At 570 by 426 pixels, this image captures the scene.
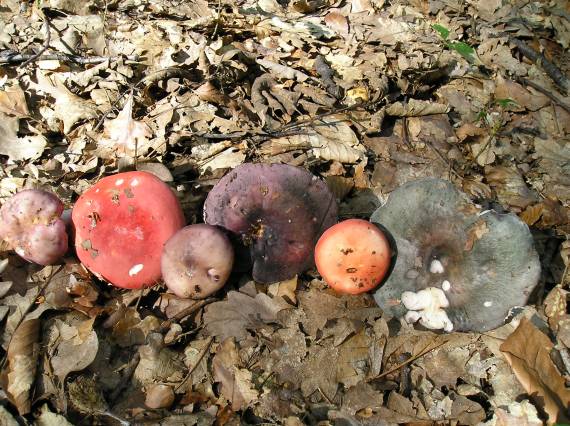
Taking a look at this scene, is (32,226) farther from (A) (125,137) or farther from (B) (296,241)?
(B) (296,241)

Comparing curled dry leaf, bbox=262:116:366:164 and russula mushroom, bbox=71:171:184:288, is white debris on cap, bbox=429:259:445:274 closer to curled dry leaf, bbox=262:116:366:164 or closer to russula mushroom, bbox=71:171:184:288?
curled dry leaf, bbox=262:116:366:164

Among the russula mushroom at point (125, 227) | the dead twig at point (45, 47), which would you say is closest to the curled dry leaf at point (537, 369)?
the russula mushroom at point (125, 227)

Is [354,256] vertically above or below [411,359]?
above

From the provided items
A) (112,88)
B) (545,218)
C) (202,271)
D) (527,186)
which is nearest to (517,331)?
(545,218)

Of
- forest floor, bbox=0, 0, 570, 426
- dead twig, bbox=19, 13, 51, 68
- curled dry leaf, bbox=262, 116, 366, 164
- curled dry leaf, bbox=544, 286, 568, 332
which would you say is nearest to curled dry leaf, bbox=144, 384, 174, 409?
forest floor, bbox=0, 0, 570, 426

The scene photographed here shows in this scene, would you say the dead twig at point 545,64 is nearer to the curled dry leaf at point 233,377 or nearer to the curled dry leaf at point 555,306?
the curled dry leaf at point 555,306

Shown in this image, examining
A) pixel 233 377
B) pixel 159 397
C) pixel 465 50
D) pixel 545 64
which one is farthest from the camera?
pixel 545 64

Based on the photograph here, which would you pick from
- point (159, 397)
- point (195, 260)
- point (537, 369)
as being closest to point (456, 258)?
point (537, 369)
